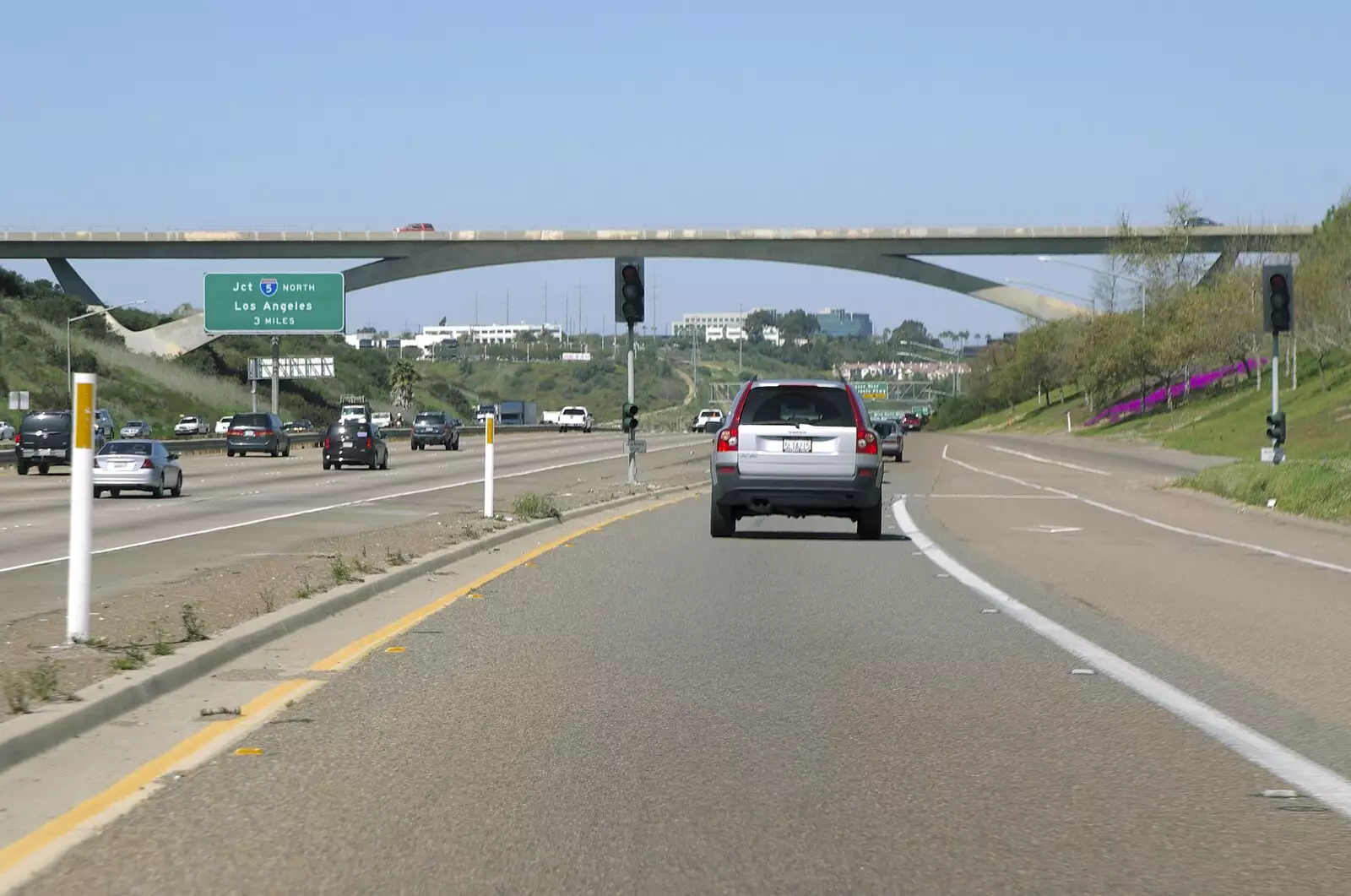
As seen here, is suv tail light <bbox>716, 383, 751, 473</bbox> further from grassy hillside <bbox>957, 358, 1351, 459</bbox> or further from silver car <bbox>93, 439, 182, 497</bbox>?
grassy hillside <bbox>957, 358, 1351, 459</bbox>

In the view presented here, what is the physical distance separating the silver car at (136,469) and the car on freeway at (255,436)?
28.8 metres

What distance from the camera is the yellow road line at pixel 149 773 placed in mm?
6555

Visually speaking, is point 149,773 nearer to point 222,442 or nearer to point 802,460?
point 802,460

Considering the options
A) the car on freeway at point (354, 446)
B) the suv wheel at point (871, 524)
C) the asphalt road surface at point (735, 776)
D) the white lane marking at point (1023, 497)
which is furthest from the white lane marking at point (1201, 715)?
the car on freeway at point (354, 446)

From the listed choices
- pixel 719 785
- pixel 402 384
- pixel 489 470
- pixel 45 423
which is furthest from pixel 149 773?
pixel 402 384

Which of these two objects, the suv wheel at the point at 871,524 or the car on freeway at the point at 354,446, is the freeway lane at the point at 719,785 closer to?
the suv wheel at the point at 871,524

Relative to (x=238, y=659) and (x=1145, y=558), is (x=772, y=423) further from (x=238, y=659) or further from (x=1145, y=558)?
(x=238, y=659)

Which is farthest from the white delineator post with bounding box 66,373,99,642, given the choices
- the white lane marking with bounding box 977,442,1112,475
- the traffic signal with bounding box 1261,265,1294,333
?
the white lane marking with bounding box 977,442,1112,475

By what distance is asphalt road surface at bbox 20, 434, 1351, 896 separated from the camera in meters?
6.23

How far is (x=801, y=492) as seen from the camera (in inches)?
854

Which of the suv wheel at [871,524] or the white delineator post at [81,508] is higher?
the white delineator post at [81,508]

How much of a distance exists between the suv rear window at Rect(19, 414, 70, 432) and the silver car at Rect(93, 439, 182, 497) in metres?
12.0

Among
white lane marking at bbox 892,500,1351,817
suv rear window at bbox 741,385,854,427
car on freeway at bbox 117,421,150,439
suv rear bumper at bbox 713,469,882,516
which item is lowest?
car on freeway at bbox 117,421,150,439

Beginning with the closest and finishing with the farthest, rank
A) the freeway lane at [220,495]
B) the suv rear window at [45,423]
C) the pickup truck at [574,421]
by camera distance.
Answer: the freeway lane at [220,495]
the suv rear window at [45,423]
the pickup truck at [574,421]
